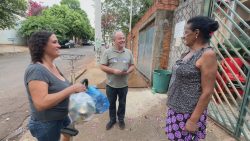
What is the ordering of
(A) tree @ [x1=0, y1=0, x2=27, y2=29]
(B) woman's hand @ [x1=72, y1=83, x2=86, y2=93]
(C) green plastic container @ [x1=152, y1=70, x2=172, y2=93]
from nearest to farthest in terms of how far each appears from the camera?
1. (B) woman's hand @ [x1=72, y1=83, x2=86, y2=93]
2. (C) green plastic container @ [x1=152, y1=70, x2=172, y2=93]
3. (A) tree @ [x1=0, y1=0, x2=27, y2=29]

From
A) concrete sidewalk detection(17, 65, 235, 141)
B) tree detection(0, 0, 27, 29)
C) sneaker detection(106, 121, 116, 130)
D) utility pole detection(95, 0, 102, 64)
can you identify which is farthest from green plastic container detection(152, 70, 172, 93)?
tree detection(0, 0, 27, 29)

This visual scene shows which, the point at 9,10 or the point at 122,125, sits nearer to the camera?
the point at 122,125

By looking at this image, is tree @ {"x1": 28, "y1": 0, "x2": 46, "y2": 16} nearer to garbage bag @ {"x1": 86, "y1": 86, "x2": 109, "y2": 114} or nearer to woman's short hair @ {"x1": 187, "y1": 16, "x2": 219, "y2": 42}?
garbage bag @ {"x1": 86, "y1": 86, "x2": 109, "y2": 114}

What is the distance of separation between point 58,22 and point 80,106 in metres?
33.2

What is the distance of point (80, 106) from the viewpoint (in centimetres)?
178

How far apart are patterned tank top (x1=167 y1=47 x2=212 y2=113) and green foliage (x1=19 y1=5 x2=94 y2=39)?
26667 millimetres

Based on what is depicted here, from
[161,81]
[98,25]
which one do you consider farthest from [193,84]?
[98,25]

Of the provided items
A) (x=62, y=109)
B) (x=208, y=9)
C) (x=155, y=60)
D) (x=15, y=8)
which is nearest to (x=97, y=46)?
(x=155, y=60)

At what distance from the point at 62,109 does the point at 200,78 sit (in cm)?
137

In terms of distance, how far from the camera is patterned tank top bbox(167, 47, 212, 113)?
193 centimetres

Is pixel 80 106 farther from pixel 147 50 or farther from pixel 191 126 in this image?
pixel 147 50

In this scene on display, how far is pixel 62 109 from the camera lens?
6.63ft

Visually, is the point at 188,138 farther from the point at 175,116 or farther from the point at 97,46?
the point at 97,46

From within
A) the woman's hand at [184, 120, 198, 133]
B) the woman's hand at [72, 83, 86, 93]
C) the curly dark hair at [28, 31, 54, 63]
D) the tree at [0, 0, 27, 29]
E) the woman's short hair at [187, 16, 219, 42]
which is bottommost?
the woman's hand at [184, 120, 198, 133]
